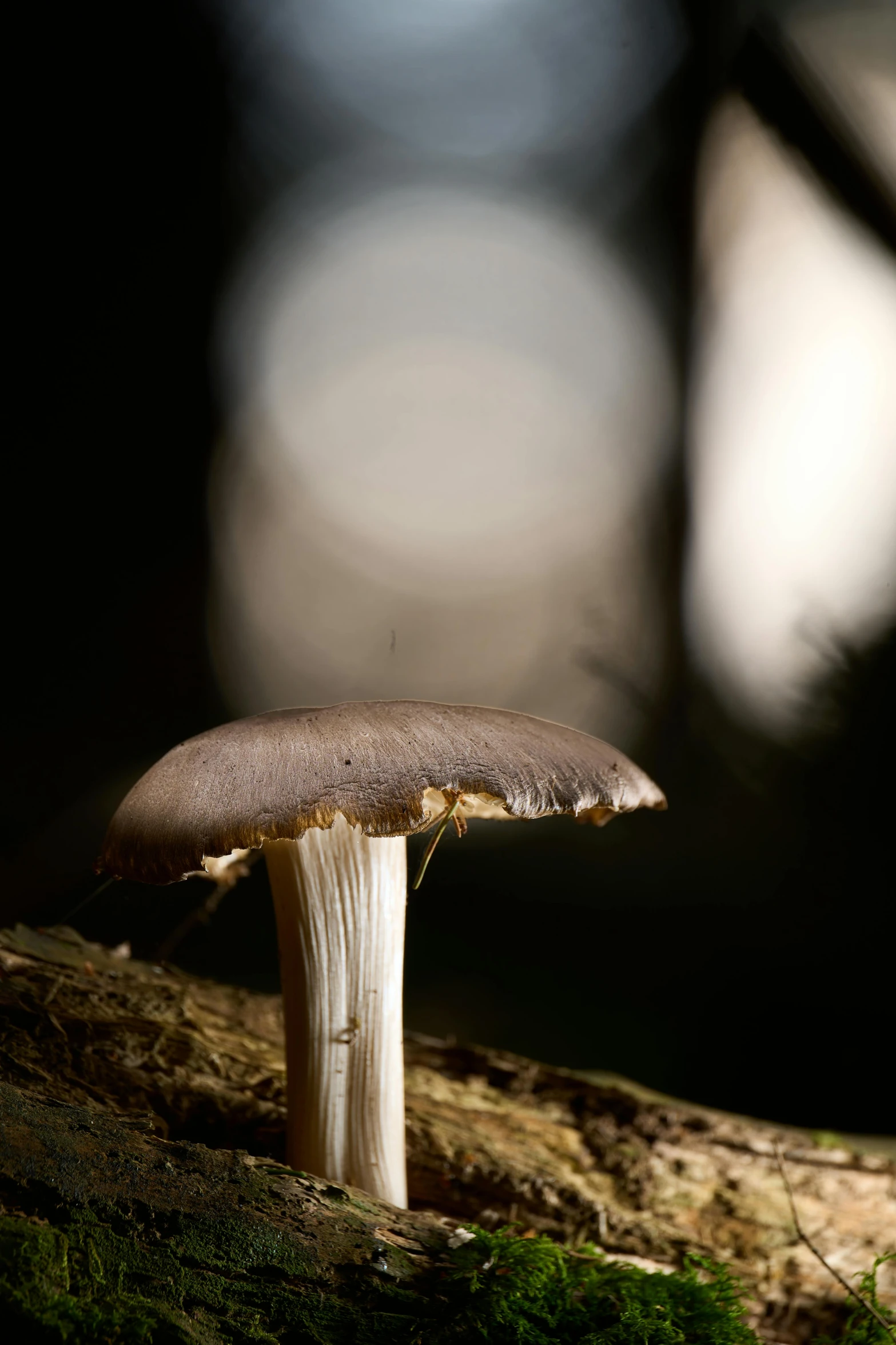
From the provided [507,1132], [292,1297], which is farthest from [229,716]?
[292,1297]

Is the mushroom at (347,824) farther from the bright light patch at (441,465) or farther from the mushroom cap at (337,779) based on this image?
the bright light patch at (441,465)

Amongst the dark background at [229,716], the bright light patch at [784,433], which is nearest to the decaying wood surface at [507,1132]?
the dark background at [229,716]

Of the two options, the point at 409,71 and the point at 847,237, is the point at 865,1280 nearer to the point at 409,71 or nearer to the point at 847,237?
the point at 847,237

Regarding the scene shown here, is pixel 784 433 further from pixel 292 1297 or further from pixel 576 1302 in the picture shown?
pixel 292 1297

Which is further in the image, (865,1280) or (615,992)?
(615,992)

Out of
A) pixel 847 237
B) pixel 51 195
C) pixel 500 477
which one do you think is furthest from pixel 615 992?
pixel 51 195

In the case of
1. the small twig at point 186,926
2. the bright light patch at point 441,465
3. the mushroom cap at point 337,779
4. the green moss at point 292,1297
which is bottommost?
the green moss at point 292,1297
